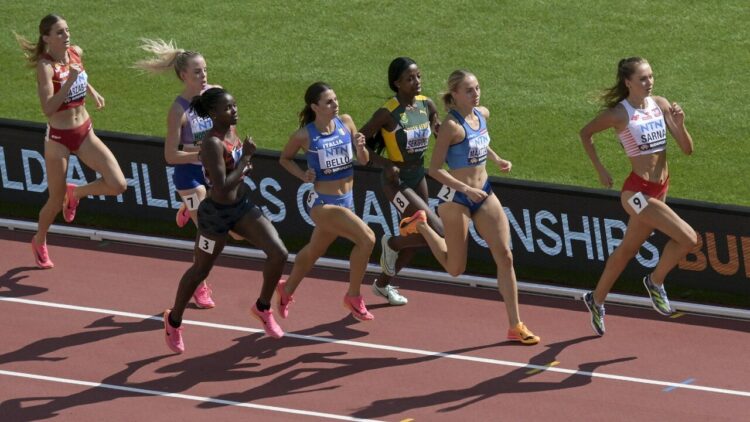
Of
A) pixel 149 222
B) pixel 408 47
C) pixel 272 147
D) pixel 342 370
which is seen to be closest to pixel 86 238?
pixel 149 222

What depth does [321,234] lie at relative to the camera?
14.5 m

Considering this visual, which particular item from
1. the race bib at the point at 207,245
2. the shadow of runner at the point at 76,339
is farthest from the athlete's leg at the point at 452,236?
the shadow of runner at the point at 76,339

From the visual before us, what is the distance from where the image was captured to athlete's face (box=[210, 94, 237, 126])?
13.6m

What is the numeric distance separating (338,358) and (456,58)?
913cm

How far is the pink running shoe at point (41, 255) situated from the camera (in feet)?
54.1

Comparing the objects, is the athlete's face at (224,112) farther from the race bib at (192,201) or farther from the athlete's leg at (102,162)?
the athlete's leg at (102,162)

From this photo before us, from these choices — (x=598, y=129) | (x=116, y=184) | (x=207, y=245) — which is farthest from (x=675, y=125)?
(x=116, y=184)

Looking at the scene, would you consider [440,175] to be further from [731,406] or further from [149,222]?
[149,222]

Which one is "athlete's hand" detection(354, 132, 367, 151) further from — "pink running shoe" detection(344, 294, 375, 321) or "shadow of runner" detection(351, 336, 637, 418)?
"shadow of runner" detection(351, 336, 637, 418)

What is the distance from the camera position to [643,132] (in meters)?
13.9

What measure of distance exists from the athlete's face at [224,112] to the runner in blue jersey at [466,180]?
180cm

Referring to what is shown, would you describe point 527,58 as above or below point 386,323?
above

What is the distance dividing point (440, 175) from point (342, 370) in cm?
192

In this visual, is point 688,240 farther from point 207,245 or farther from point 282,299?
point 207,245
